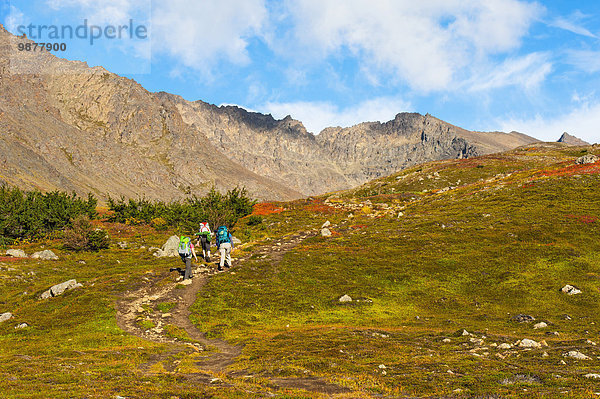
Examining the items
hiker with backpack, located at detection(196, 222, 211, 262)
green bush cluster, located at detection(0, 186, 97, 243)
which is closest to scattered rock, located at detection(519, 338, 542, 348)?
hiker with backpack, located at detection(196, 222, 211, 262)

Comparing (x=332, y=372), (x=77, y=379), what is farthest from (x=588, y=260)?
(x=77, y=379)

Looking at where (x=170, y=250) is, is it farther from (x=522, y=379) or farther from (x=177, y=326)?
(x=522, y=379)

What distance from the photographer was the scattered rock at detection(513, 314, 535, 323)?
74.6 ft

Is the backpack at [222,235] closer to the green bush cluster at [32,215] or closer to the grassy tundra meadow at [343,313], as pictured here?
the grassy tundra meadow at [343,313]

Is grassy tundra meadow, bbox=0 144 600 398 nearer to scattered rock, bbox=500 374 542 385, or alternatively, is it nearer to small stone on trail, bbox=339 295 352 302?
scattered rock, bbox=500 374 542 385

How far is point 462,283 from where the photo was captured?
3117cm

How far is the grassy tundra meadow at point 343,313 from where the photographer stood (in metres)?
11.9

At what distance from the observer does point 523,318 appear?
2295 centimetres

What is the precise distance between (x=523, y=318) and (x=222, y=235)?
2531 cm

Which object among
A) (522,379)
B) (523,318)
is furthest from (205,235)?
(522,379)

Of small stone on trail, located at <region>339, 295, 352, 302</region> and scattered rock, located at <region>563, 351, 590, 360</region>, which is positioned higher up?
small stone on trail, located at <region>339, 295, 352, 302</region>

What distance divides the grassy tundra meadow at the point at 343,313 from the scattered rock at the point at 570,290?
0.40 metres

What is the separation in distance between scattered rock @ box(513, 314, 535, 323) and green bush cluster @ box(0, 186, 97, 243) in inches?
2172

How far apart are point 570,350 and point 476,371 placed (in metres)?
6.09
